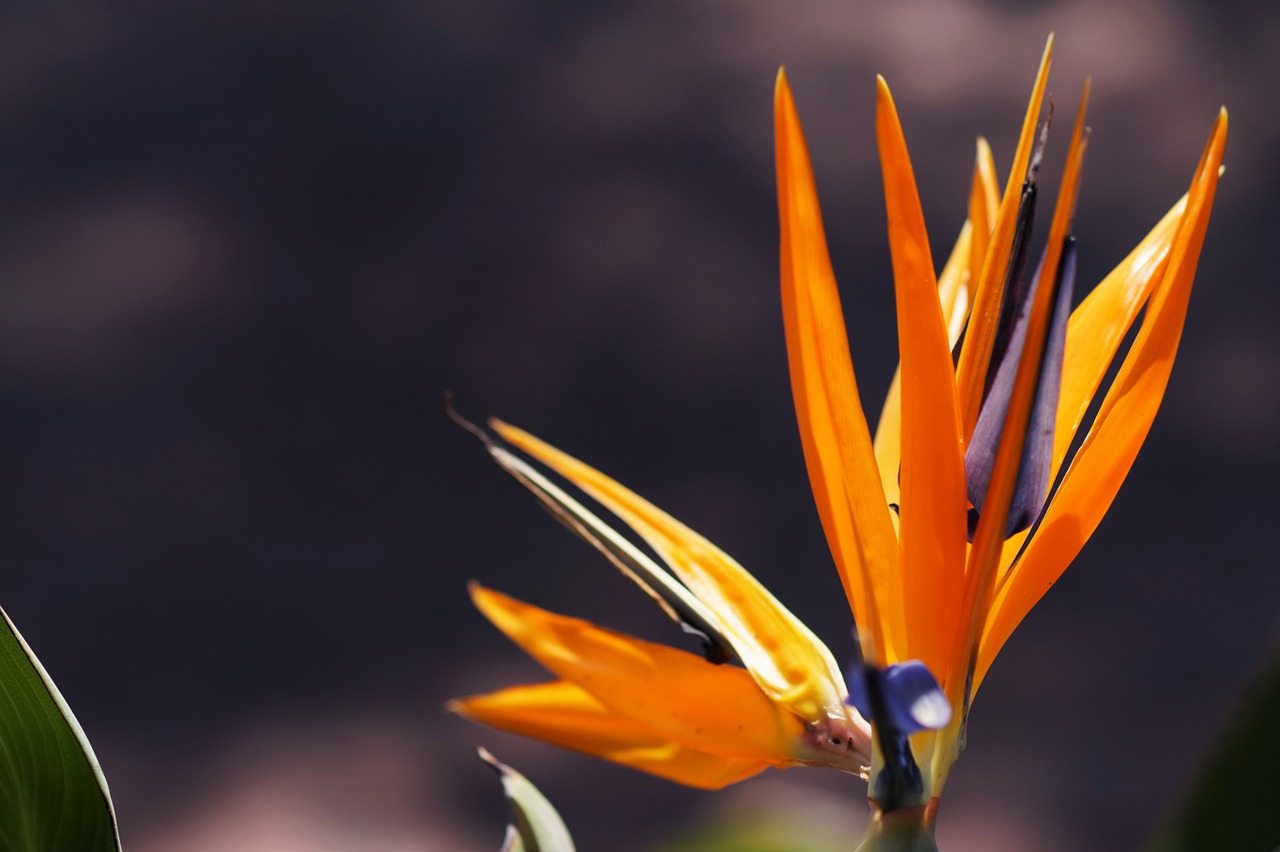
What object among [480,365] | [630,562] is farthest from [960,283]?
[480,365]

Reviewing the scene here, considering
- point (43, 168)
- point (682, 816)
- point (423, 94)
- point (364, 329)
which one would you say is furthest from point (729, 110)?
point (682, 816)

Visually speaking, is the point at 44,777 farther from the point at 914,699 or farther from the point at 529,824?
the point at 914,699

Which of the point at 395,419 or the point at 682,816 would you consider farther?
the point at 395,419

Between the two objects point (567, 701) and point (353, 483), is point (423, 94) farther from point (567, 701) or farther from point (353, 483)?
point (567, 701)

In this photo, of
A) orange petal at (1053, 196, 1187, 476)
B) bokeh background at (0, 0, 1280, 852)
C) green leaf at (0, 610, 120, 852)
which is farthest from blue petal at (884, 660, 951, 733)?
bokeh background at (0, 0, 1280, 852)

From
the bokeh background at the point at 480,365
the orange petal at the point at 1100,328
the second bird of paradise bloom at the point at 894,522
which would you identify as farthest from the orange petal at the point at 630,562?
the bokeh background at the point at 480,365

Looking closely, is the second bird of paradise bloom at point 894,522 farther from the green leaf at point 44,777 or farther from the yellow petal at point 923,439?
the green leaf at point 44,777

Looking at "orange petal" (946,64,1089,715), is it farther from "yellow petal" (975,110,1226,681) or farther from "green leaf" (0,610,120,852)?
"green leaf" (0,610,120,852)
